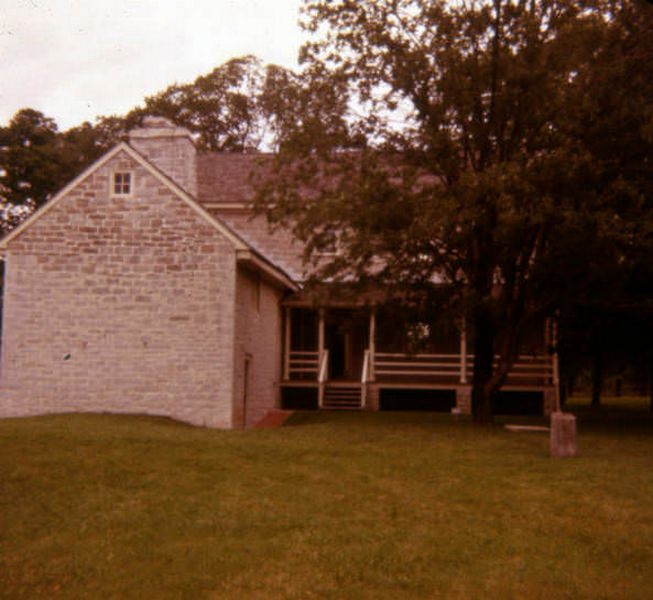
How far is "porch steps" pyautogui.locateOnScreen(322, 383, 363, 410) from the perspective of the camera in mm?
27328

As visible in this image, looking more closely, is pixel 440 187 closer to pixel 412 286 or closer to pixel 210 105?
pixel 412 286

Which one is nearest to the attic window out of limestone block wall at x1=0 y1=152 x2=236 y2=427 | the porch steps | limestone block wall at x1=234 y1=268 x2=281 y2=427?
limestone block wall at x1=0 y1=152 x2=236 y2=427

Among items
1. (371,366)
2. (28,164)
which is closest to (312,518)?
(371,366)

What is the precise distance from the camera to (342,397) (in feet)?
90.2

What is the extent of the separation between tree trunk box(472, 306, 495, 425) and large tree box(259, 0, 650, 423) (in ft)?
0.11

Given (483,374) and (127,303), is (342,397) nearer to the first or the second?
(483,374)

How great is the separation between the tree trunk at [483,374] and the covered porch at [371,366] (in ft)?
14.9

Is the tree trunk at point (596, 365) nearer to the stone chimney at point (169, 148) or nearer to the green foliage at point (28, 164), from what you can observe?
the stone chimney at point (169, 148)

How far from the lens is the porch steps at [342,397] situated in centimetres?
2733

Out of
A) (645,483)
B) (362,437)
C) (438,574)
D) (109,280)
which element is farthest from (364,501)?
(109,280)

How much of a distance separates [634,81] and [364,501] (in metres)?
11.0

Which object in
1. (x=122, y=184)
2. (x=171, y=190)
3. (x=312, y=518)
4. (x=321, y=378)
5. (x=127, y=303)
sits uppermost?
(x=122, y=184)

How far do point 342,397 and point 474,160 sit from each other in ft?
34.5

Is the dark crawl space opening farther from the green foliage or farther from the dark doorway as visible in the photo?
the green foliage
